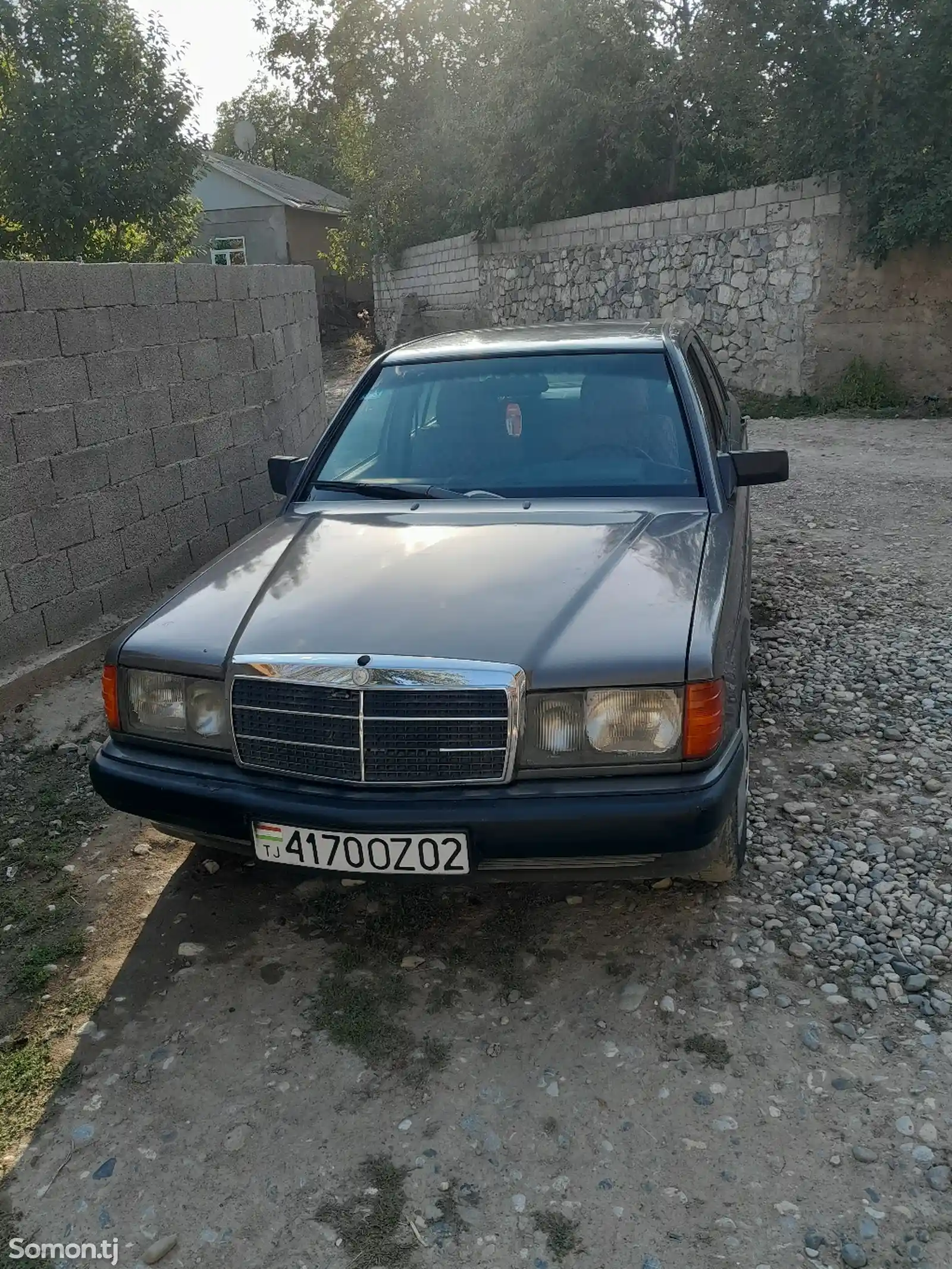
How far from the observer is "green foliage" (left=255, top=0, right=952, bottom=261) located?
443 inches

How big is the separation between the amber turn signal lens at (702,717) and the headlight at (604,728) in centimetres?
2

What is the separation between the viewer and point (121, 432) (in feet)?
18.1

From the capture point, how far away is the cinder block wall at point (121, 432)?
4.80 meters

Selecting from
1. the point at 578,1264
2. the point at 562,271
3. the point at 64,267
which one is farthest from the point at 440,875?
the point at 562,271

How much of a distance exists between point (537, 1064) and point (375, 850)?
2.15ft

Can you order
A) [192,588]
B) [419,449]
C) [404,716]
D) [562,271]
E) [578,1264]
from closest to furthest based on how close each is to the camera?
[578,1264] < [404,716] < [192,588] < [419,449] < [562,271]

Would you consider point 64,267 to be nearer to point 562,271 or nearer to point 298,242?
point 562,271

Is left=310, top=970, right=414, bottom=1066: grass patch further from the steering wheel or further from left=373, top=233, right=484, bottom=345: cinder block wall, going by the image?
left=373, top=233, right=484, bottom=345: cinder block wall

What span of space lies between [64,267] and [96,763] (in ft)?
10.4

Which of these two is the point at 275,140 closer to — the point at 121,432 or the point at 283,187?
the point at 283,187

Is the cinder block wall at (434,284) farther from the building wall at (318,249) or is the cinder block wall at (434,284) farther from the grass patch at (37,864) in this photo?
the grass patch at (37,864)

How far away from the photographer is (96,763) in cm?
295

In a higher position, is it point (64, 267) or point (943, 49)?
point (943, 49)

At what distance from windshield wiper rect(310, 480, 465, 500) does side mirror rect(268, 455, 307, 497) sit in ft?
0.44
